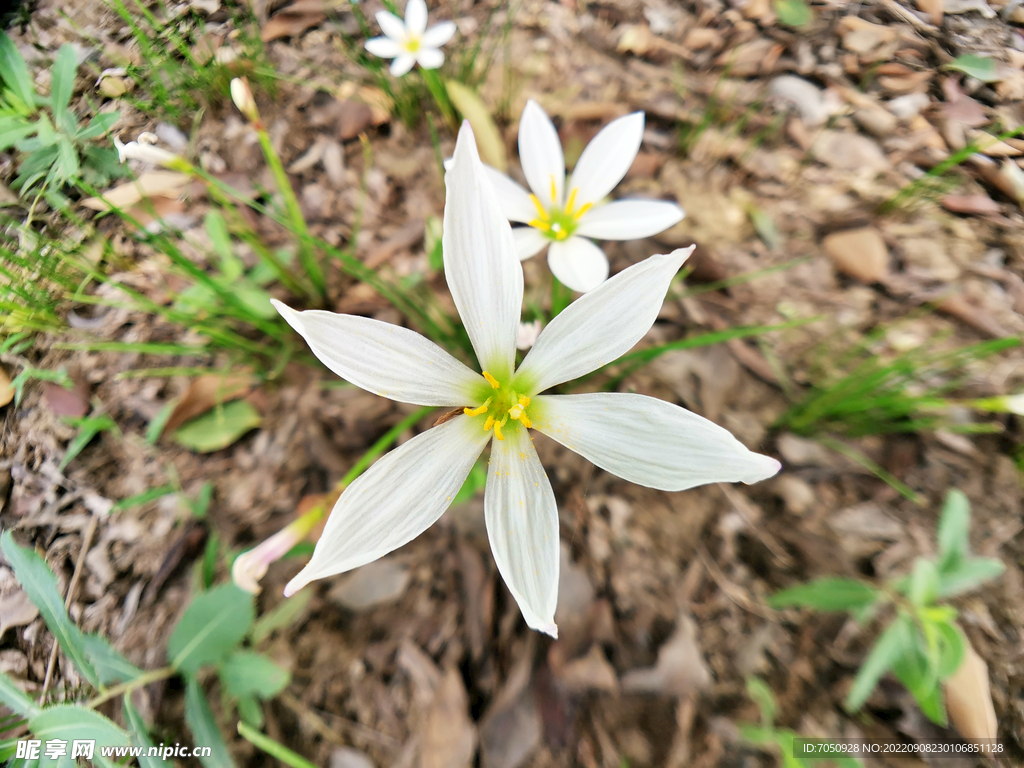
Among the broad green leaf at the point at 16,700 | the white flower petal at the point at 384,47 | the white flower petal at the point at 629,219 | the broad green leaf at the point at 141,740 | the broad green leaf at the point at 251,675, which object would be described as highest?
the white flower petal at the point at 384,47

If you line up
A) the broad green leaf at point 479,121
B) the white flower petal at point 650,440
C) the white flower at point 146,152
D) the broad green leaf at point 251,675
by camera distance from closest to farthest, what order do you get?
the white flower petal at point 650,440 < the white flower at point 146,152 < the broad green leaf at point 251,675 < the broad green leaf at point 479,121

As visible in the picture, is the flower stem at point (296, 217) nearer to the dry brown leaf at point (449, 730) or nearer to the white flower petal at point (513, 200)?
the white flower petal at point (513, 200)

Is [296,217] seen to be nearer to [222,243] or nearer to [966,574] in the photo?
[222,243]

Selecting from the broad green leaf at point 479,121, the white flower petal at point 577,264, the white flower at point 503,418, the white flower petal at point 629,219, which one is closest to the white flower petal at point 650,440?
the white flower at point 503,418

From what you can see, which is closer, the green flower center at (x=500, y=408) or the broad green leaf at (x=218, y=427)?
the green flower center at (x=500, y=408)

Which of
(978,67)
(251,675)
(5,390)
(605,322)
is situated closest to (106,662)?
(251,675)

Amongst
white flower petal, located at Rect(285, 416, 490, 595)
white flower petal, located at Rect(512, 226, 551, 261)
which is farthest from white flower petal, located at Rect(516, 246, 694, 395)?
white flower petal, located at Rect(512, 226, 551, 261)
